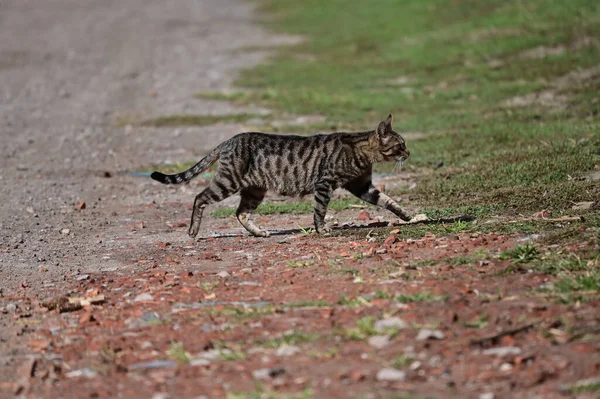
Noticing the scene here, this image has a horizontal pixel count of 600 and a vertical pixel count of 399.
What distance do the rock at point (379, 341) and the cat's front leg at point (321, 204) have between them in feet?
12.6

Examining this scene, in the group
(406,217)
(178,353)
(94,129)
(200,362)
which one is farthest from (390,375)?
(94,129)

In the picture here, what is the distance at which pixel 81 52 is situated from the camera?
32.1 m

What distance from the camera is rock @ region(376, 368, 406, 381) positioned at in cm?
640

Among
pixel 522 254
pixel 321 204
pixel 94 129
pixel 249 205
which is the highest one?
pixel 522 254

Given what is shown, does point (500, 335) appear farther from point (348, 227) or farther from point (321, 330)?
point (348, 227)

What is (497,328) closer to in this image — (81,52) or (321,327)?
(321,327)

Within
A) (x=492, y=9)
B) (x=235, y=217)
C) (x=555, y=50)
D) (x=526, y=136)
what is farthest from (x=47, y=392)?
(x=492, y=9)

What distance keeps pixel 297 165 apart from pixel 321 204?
523 mm

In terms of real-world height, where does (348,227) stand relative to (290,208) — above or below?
above

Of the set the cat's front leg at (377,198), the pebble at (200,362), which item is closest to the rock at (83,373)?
the pebble at (200,362)

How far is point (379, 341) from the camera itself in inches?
274

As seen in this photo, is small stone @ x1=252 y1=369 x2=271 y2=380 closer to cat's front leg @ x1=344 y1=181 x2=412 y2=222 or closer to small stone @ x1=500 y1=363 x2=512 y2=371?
small stone @ x1=500 y1=363 x2=512 y2=371

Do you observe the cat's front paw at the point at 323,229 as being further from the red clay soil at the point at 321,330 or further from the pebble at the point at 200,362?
the pebble at the point at 200,362

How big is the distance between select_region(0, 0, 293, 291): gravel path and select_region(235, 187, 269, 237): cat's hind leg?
4.71ft
